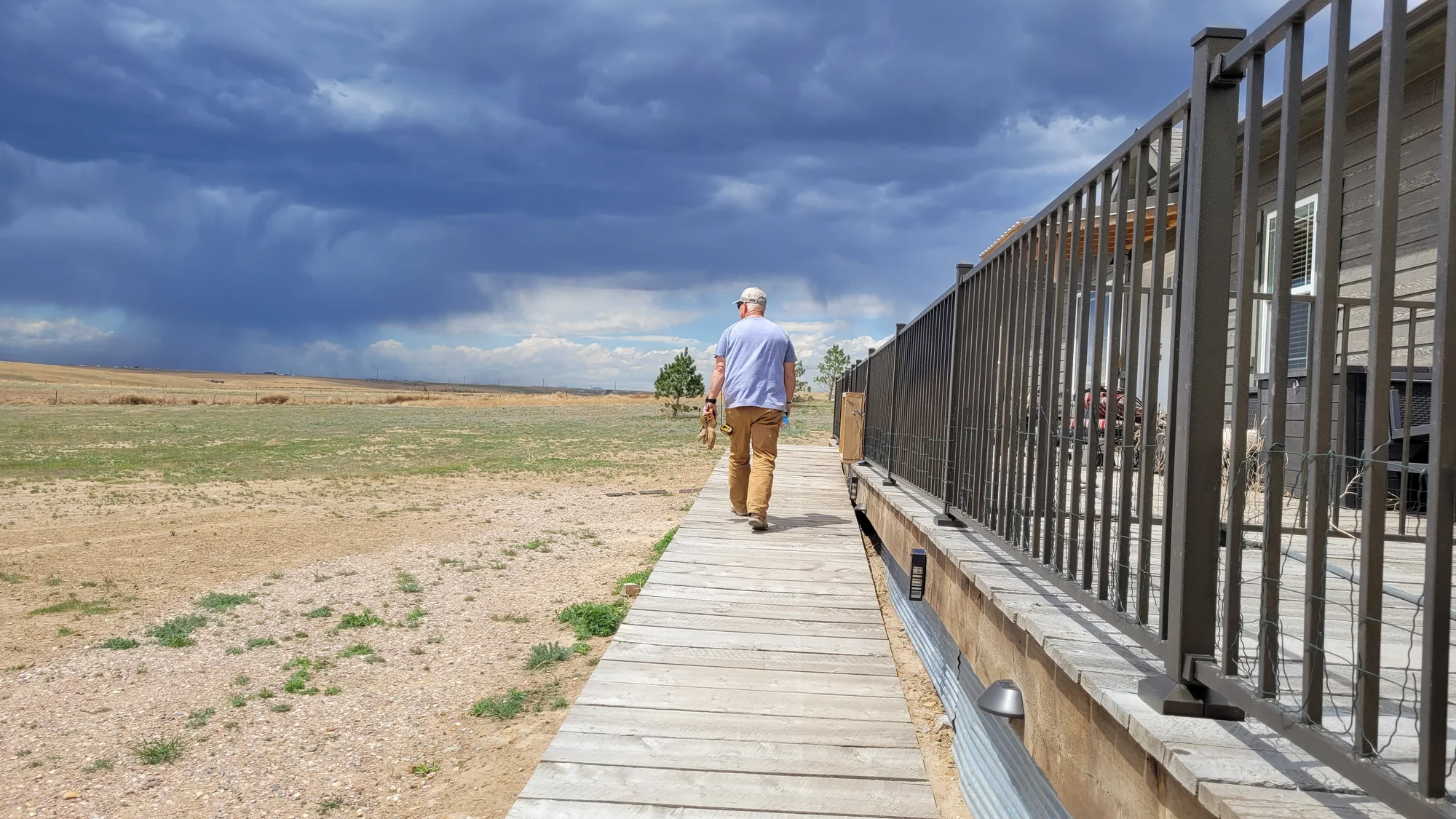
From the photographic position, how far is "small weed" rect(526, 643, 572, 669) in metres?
5.16

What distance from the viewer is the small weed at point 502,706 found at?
172 inches

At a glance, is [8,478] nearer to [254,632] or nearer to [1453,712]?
[254,632]

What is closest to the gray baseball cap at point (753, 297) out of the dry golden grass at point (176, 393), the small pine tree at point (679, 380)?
the small pine tree at point (679, 380)

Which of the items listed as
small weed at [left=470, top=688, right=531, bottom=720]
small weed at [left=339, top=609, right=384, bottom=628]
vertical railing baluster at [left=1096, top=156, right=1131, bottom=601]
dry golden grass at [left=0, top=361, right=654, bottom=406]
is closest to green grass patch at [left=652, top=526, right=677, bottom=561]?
small weed at [left=339, top=609, right=384, bottom=628]

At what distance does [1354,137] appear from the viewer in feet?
24.8

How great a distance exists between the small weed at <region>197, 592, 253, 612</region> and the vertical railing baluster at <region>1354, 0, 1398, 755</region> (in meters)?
6.83

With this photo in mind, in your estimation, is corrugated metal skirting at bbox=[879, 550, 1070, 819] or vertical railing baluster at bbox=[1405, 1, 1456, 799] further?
corrugated metal skirting at bbox=[879, 550, 1070, 819]

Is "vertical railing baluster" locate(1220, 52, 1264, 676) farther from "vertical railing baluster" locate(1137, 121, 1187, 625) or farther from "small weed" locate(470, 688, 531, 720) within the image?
"small weed" locate(470, 688, 531, 720)

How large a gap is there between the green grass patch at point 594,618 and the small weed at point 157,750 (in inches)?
88.1

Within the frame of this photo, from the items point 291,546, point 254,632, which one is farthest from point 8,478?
point 254,632

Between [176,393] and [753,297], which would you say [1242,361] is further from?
[176,393]

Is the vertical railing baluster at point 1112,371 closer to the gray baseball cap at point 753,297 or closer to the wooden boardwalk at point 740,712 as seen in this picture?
the wooden boardwalk at point 740,712

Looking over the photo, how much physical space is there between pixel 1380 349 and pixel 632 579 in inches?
245

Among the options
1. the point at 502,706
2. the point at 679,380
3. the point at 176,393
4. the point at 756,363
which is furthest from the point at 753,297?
the point at 176,393
